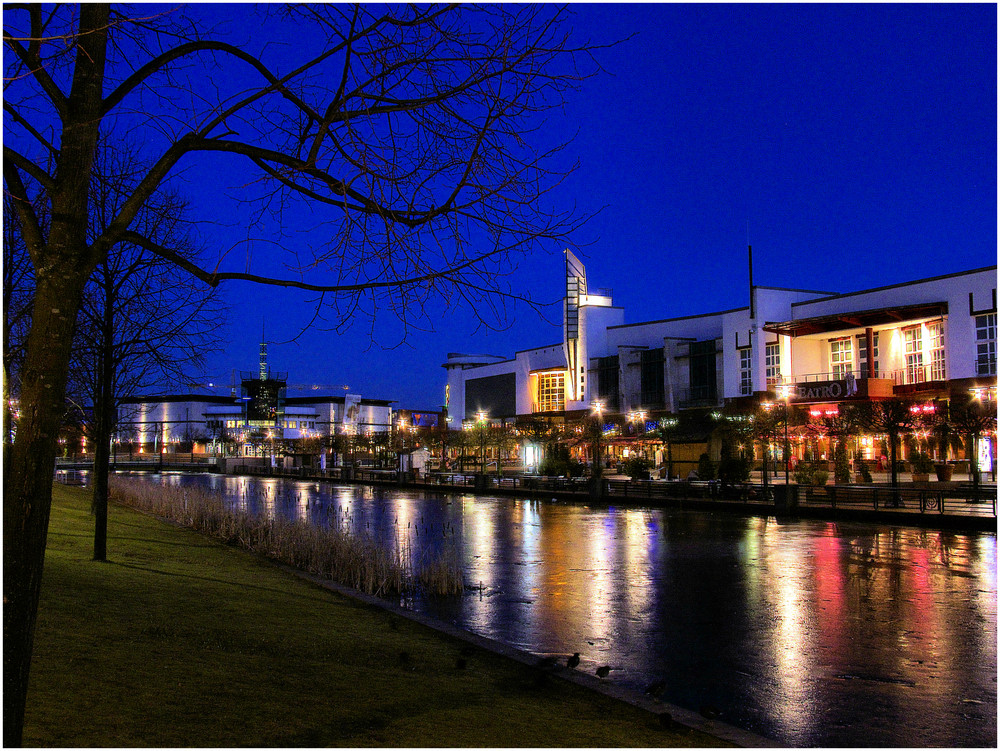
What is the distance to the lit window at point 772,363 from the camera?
5072 cm

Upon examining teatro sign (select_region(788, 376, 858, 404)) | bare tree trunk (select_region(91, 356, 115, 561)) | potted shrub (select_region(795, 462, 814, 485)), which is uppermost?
teatro sign (select_region(788, 376, 858, 404))

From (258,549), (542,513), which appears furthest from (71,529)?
(542,513)

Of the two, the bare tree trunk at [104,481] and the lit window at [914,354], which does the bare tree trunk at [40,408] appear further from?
the lit window at [914,354]

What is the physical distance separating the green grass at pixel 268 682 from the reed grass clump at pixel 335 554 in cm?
242

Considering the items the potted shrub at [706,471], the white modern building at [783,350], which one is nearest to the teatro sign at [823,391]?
the white modern building at [783,350]

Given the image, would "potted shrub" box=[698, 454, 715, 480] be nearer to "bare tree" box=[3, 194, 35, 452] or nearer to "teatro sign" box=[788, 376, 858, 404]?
"teatro sign" box=[788, 376, 858, 404]

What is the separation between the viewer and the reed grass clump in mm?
12789

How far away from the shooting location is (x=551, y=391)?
2965 inches

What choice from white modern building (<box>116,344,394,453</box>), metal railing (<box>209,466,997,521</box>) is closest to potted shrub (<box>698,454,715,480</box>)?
metal railing (<box>209,466,997,521</box>)

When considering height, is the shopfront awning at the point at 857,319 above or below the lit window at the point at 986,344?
above

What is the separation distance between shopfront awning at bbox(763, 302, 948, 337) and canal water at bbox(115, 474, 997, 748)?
23.5 m

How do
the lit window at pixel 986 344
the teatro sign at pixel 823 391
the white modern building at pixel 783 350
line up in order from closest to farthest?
the lit window at pixel 986 344 → the white modern building at pixel 783 350 → the teatro sign at pixel 823 391

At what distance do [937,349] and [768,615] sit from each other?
36.6 m

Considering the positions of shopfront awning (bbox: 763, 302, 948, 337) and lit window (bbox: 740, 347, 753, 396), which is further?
lit window (bbox: 740, 347, 753, 396)
